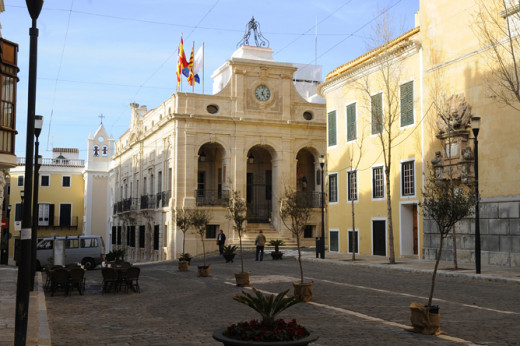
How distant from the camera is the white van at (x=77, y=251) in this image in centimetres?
3009

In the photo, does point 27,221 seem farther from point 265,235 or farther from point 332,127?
point 265,235

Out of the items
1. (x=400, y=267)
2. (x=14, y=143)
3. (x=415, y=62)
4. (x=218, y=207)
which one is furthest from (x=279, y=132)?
(x=14, y=143)

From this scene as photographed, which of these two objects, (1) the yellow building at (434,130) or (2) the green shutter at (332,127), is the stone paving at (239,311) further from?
(2) the green shutter at (332,127)

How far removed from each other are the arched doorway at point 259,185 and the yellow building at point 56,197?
98.7ft

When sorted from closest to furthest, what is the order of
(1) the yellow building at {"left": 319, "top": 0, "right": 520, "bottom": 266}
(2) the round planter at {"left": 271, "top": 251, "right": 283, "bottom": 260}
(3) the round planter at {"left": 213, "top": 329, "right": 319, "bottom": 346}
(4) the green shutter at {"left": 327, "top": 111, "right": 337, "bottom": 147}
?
(3) the round planter at {"left": 213, "top": 329, "right": 319, "bottom": 346} < (1) the yellow building at {"left": 319, "top": 0, "right": 520, "bottom": 266} < (2) the round planter at {"left": 271, "top": 251, "right": 283, "bottom": 260} < (4) the green shutter at {"left": 327, "top": 111, "right": 337, "bottom": 147}

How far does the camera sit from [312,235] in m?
42.0

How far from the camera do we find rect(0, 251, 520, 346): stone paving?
9.59 meters

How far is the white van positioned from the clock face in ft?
55.6

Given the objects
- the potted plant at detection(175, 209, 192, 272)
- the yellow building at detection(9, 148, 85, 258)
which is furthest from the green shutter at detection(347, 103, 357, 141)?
the yellow building at detection(9, 148, 85, 258)

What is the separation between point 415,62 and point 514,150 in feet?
23.9

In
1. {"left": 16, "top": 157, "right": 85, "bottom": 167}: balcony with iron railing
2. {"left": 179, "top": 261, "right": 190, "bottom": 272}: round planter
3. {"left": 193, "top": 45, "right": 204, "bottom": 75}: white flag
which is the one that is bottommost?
{"left": 179, "top": 261, "right": 190, "bottom": 272}: round planter

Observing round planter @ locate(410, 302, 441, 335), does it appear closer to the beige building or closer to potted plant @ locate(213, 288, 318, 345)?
potted plant @ locate(213, 288, 318, 345)

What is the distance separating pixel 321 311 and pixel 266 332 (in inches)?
257

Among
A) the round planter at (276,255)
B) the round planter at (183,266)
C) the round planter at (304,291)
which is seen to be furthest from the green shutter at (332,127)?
the round planter at (304,291)
